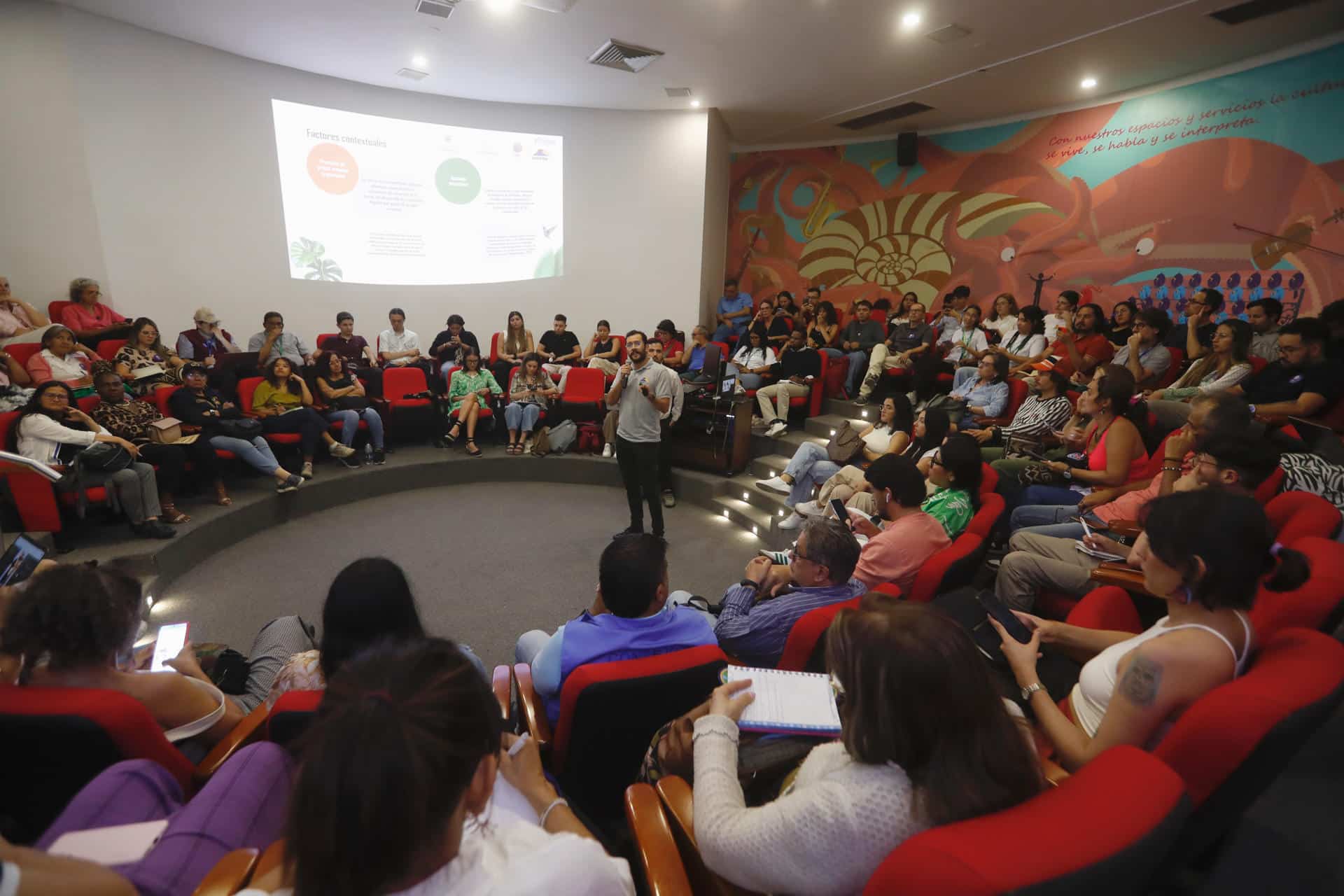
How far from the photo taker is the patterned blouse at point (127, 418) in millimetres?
4141

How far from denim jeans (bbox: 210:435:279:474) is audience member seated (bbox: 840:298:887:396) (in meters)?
5.55

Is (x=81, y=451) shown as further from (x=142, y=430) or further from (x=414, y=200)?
(x=414, y=200)

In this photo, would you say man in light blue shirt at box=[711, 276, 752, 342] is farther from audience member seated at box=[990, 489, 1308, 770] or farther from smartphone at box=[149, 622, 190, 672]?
audience member seated at box=[990, 489, 1308, 770]

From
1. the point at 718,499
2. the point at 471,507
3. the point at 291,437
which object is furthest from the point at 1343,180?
the point at 291,437

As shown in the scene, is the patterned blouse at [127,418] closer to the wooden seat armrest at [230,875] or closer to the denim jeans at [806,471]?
the wooden seat armrest at [230,875]

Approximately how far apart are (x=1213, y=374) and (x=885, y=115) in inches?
193

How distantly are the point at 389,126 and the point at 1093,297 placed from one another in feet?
26.7

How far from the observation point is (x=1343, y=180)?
16.4 ft

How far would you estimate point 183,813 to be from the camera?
3.79ft

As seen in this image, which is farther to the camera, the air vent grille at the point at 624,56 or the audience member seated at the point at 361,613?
the air vent grille at the point at 624,56

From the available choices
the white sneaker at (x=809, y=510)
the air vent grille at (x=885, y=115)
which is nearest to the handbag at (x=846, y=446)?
the white sneaker at (x=809, y=510)

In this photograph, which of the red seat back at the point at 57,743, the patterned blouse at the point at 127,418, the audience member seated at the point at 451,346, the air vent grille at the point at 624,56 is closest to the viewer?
the red seat back at the point at 57,743

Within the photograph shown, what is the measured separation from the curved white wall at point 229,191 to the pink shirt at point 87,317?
34 cm

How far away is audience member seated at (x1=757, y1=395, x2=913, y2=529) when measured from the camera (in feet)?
14.0
